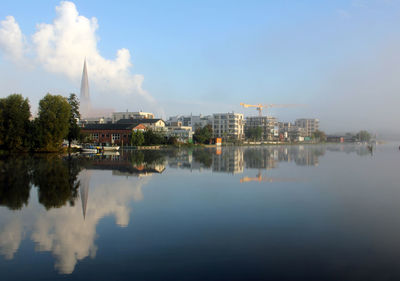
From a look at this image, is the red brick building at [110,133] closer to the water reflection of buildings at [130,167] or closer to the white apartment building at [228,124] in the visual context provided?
the water reflection of buildings at [130,167]

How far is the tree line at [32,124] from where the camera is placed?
3856cm

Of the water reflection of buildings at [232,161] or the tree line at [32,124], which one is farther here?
the tree line at [32,124]

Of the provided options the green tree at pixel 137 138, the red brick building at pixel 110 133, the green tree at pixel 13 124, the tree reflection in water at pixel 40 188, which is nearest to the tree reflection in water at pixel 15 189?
the tree reflection in water at pixel 40 188

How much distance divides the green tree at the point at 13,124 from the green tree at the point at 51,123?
1.55 metres

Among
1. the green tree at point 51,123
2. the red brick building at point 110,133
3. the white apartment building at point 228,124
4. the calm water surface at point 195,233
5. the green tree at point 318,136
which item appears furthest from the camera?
the green tree at point 318,136

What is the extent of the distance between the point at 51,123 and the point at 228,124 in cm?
8480

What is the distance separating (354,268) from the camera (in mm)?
6027

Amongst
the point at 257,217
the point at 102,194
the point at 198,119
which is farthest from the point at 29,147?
the point at 198,119

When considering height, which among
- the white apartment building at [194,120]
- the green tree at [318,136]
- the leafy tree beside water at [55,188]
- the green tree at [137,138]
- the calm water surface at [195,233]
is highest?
the white apartment building at [194,120]

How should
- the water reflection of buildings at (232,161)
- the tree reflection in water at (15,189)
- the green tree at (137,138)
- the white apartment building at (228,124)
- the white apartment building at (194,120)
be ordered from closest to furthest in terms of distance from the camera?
the tree reflection in water at (15,189) < the water reflection of buildings at (232,161) < the green tree at (137,138) < the white apartment building at (228,124) < the white apartment building at (194,120)

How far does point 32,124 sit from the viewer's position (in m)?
39.9

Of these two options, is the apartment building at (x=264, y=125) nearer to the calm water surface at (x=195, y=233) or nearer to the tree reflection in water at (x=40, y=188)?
the tree reflection in water at (x=40, y=188)

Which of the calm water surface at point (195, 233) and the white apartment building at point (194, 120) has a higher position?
the white apartment building at point (194, 120)

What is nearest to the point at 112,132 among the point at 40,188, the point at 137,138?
the point at 137,138
